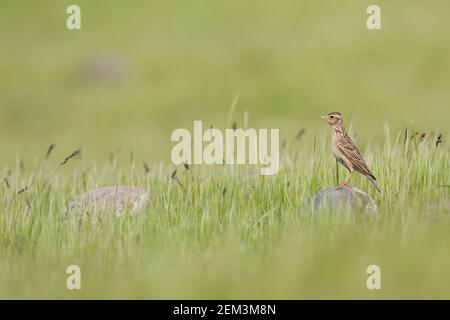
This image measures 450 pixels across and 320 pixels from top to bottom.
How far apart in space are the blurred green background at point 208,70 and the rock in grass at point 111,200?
10.4m

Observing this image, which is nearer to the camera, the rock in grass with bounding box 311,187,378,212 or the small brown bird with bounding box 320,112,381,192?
the rock in grass with bounding box 311,187,378,212

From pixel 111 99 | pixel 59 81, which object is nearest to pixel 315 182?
pixel 111 99

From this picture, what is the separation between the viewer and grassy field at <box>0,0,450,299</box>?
6352 millimetres

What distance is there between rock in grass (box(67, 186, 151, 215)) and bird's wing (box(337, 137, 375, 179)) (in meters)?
A: 2.11

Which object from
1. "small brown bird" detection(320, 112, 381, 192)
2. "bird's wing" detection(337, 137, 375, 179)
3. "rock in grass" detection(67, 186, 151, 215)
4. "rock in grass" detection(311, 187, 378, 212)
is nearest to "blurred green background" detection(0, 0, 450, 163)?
"rock in grass" detection(67, 186, 151, 215)

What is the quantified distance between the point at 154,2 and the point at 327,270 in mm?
26950

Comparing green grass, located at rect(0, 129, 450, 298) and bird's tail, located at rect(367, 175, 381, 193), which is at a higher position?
bird's tail, located at rect(367, 175, 381, 193)

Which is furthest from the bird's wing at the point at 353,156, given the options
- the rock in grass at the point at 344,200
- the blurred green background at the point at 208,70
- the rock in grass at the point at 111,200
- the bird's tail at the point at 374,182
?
the blurred green background at the point at 208,70

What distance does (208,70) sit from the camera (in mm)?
26641

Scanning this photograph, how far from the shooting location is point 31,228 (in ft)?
26.1

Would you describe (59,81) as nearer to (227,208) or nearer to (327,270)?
(227,208)

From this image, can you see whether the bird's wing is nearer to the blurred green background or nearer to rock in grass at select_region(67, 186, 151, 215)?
rock in grass at select_region(67, 186, 151, 215)

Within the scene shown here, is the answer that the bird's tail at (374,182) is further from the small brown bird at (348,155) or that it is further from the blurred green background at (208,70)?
the blurred green background at (208,70)

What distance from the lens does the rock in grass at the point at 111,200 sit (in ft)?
27.5
